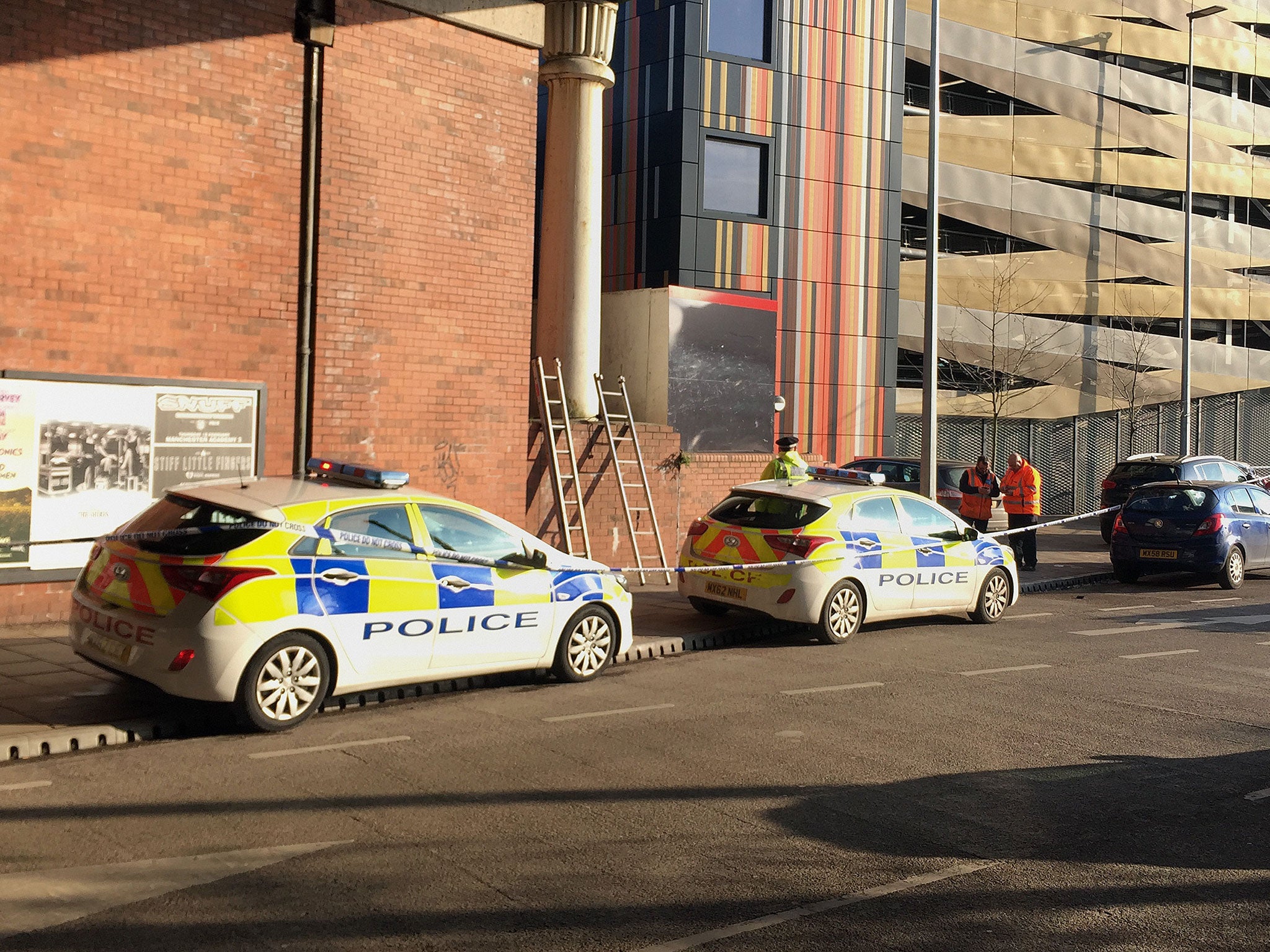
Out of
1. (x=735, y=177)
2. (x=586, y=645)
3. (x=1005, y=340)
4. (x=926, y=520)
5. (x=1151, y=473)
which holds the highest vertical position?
(x=735, y=177)

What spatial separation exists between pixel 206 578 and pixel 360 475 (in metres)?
1.67

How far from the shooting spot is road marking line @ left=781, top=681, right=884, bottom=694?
33.9 ft

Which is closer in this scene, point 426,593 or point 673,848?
point 673,848

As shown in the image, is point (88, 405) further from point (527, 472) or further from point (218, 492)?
point (527, 472)

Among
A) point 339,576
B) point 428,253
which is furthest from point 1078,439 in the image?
point 339,576

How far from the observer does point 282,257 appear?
43.2 ft

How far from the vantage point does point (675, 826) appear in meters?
6.62

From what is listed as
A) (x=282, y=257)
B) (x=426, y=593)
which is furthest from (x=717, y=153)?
(x=426, y=593)

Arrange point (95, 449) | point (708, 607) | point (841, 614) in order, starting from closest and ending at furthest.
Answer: point (95, 449), point (841, 614), point (708, 607)

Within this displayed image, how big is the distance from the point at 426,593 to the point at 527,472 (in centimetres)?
672

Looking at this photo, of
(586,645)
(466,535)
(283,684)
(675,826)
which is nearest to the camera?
(675,826)

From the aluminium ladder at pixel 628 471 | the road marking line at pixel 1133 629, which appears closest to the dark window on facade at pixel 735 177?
the aluminium ladder at pixel 628 471

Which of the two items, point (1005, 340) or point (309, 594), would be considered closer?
point (309, 594)

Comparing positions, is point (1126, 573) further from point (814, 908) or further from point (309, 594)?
point (814, 908)
